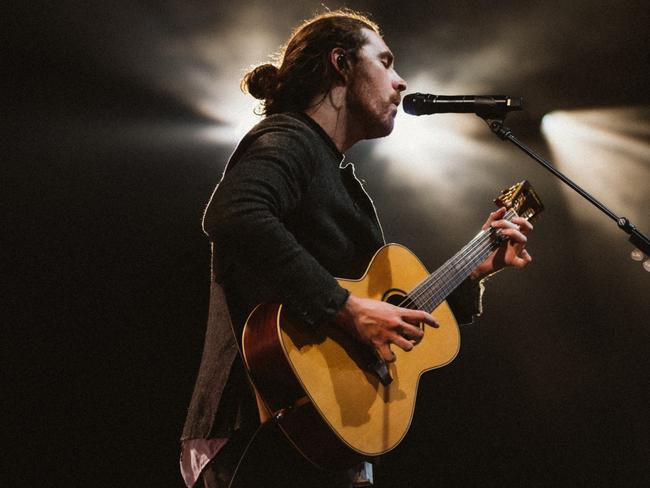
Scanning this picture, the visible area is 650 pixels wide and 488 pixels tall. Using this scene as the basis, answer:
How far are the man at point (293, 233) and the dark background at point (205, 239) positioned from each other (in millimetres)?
1068

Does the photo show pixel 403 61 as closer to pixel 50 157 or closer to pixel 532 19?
pixel 532 19

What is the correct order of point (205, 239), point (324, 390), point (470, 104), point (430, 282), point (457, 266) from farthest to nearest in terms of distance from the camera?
1. point (205, 239)
2. point (470, 104)
3. point (457, 266)
4. point (430, 282)
5. point (324, 390)

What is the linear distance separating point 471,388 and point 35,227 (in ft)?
8.36

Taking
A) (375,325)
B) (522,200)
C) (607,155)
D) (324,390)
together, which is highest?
(607,155)

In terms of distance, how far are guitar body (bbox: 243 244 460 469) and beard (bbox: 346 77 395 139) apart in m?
0.69

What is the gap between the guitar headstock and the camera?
6.64 ft

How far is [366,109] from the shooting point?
5.55ft

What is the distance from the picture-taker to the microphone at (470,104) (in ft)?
5.81

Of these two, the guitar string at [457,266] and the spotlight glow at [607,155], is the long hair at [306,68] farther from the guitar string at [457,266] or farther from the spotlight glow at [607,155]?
the spotlight glow at [607,155]

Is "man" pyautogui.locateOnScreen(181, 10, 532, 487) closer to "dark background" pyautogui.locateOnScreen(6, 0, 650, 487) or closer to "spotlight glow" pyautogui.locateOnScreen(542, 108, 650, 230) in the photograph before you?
"dark background" pyautogui.locateOnScreen(6, 0, 650, 487)

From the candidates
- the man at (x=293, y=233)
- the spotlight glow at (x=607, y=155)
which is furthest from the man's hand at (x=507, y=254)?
the spotlight glow at (x=607, y=155)

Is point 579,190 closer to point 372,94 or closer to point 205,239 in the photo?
point 372,94

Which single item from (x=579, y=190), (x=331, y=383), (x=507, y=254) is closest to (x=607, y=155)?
(x=579, y=190)

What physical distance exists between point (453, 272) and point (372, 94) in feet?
2.35
